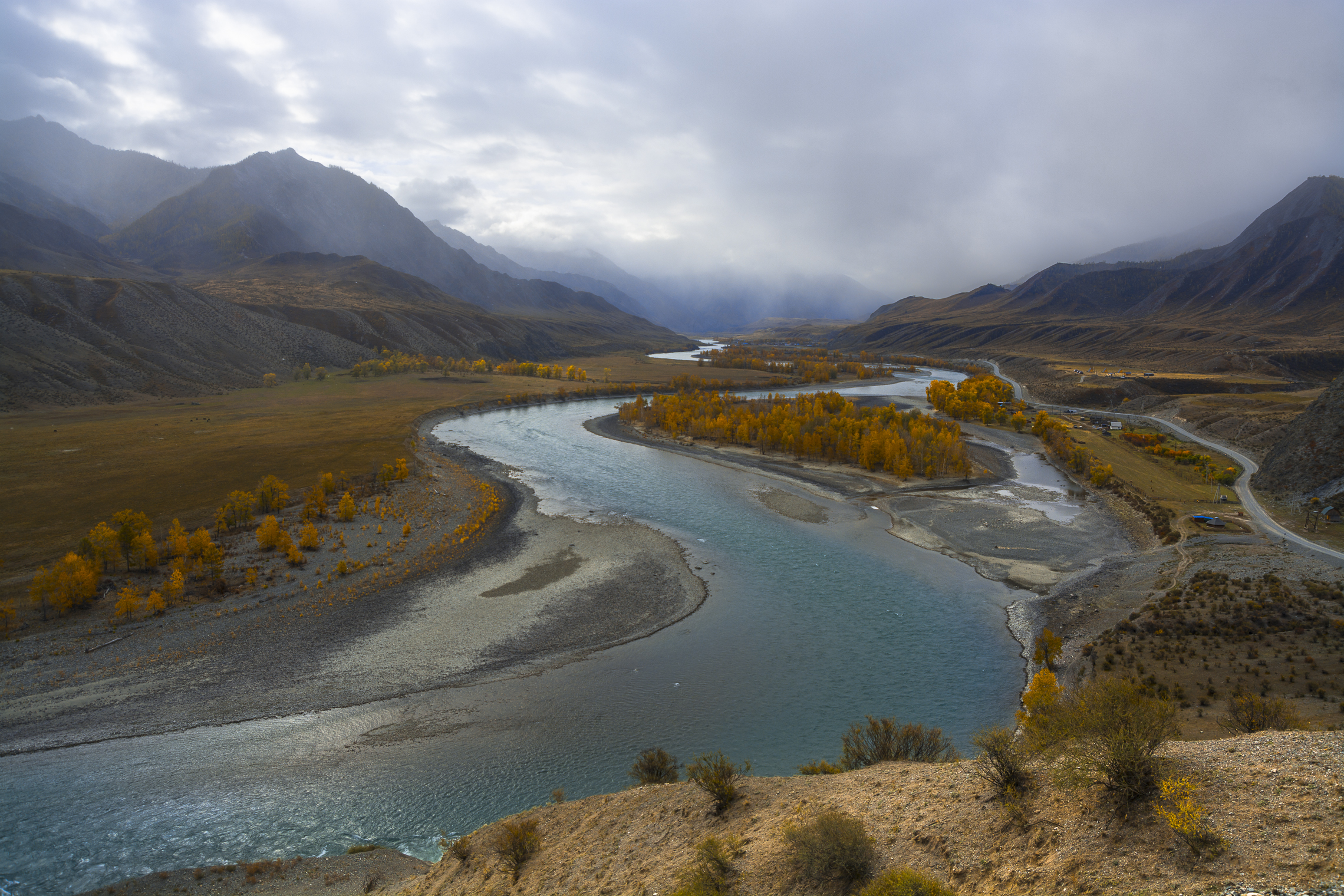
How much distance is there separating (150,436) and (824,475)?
73636mm

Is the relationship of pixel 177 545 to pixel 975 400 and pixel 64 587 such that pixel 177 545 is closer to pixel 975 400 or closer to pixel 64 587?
pixel 64 587

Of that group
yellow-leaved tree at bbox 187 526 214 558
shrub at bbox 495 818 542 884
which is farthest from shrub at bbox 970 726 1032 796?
yellow-leaved tree at bbox 187 526 214 558

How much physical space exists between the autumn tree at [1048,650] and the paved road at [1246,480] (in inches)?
762

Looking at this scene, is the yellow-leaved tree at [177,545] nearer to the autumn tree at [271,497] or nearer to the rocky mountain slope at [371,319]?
the autumn tree at [271,497]

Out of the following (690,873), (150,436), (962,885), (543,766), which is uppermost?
(150,436)

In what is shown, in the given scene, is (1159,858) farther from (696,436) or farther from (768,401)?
(768,401)

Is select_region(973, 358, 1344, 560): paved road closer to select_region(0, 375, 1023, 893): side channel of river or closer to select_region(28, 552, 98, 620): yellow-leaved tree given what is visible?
select_region(0, 375, 1023, 893): side channel of river

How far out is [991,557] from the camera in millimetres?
40094

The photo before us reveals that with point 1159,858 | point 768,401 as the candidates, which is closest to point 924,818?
point 1159,858

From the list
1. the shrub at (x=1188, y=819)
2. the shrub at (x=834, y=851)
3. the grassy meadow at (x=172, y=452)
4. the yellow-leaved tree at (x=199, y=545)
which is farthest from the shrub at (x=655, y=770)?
the grassy meadow at (x=172, y=452)

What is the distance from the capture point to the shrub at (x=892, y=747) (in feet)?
59.2

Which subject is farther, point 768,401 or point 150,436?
point 768,401

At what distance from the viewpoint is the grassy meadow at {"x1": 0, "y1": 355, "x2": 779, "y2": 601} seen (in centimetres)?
4097

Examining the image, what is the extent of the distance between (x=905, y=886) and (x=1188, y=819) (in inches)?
179
